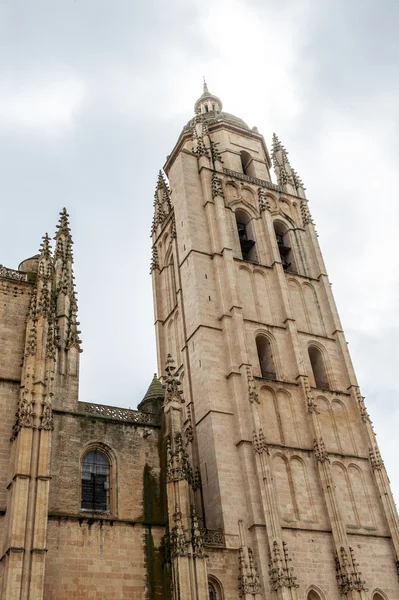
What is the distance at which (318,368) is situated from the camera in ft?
109

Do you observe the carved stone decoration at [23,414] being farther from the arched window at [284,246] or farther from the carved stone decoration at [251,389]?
the arched window at [284,246]

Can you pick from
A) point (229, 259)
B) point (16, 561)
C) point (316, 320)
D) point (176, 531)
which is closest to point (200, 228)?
point (229, 259)

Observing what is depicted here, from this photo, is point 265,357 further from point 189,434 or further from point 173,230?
point 173,230

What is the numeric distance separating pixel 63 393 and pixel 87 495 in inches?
146

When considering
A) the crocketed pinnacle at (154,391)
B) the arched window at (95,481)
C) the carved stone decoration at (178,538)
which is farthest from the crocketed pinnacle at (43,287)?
the carved stone decoration at (178,538)

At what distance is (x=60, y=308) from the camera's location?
83.2 feet

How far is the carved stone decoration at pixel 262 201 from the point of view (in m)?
37.8

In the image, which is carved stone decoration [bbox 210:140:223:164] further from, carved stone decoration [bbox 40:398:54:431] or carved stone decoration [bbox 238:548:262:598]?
carved stone decoration [bbox 238:548:262:598]

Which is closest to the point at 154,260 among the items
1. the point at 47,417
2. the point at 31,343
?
the point at 31,343

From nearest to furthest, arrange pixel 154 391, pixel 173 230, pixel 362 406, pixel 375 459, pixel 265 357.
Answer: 1. pixel 154 391
2. pixel 375 459
3. pixel 362 406
4. pixel 265 357
5. pixel 173 230

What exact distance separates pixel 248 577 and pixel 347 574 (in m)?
4.45

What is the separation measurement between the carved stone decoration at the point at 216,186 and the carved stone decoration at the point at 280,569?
19.3m

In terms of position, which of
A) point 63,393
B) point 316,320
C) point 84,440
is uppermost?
point 316,320

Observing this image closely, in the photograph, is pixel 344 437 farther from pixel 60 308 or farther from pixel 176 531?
pixel 60 308
